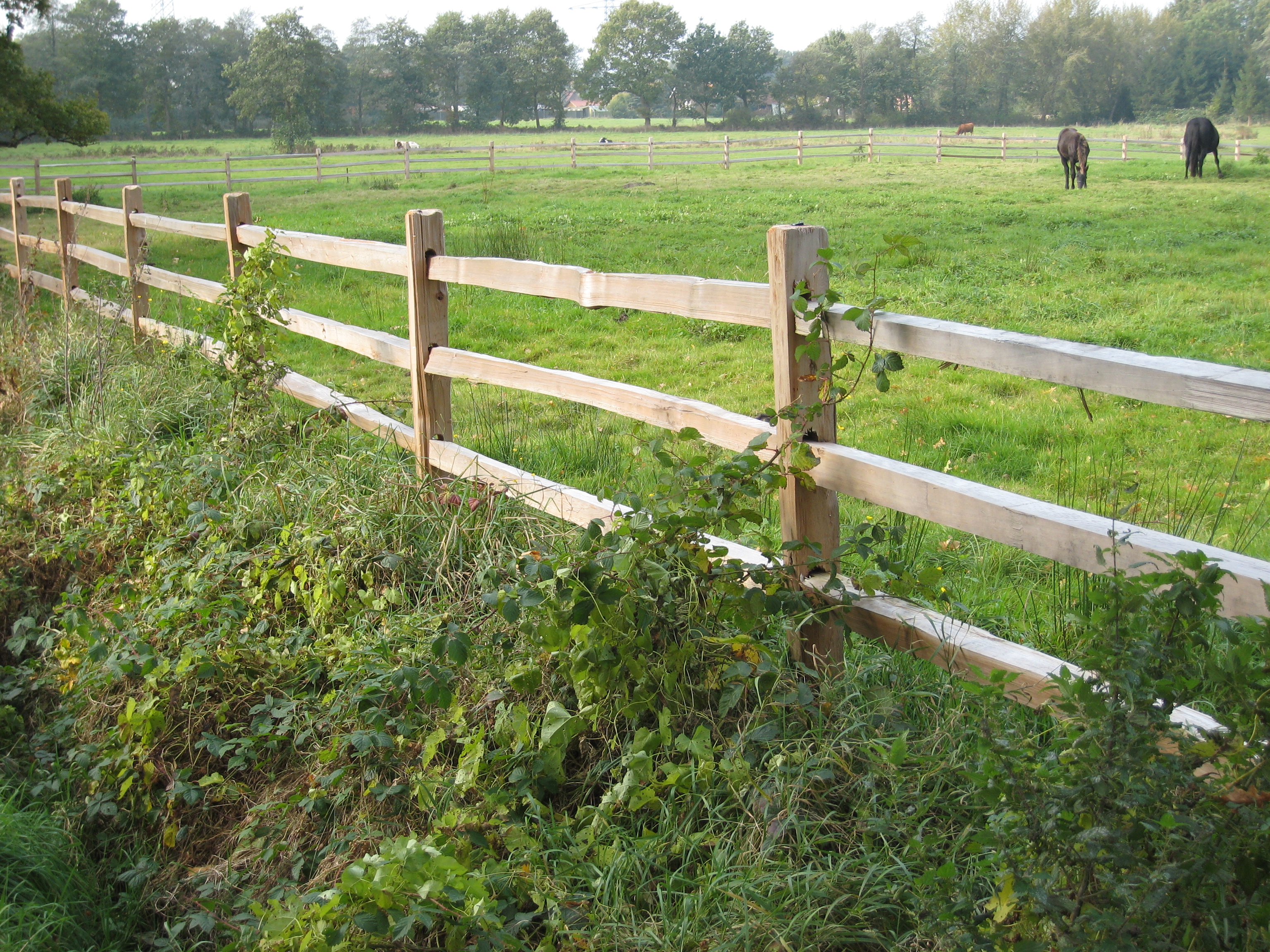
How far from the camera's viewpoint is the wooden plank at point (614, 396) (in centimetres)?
320

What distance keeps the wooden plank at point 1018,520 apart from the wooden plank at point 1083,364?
0.29m

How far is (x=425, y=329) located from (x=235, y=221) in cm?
247

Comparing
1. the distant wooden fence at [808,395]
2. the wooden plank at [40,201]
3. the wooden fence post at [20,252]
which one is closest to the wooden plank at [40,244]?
the wooden fence post at [20,252]

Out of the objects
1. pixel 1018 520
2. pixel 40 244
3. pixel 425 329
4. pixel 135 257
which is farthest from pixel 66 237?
pixel 1018 520

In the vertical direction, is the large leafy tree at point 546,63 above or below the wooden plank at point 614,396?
above

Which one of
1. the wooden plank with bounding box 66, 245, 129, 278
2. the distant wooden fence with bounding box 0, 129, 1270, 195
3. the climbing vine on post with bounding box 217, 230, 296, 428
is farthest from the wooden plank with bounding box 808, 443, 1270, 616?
the distant wooden fence with bounding box 0, 129, 1270, 195

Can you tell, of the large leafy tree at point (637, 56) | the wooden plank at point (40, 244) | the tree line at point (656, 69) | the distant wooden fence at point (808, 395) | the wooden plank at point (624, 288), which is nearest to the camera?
→ the distant wooden fence at point (808, 395)

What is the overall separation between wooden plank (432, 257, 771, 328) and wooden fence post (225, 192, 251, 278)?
2.40m

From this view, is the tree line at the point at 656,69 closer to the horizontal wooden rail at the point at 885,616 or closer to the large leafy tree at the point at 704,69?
the large leafy tree at the point at 704,69

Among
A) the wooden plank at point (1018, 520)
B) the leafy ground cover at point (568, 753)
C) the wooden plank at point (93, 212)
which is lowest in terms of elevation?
the leafy ground cover at point (568, 753)

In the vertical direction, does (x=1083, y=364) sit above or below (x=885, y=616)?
above

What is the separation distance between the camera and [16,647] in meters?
4.25

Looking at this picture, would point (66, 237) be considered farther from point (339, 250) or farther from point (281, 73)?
point (281, 73)

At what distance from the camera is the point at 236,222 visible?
245 inches
